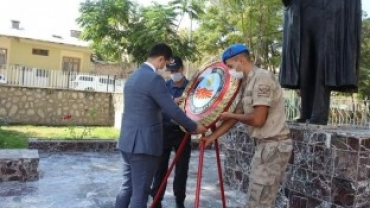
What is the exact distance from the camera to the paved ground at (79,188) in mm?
4199

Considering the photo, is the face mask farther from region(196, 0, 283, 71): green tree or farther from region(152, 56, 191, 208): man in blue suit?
region(196, 0, 283, 71): green tree

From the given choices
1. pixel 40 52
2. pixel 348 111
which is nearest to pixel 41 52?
pixel 40 52

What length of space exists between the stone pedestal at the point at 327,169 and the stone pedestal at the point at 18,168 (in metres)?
2.94

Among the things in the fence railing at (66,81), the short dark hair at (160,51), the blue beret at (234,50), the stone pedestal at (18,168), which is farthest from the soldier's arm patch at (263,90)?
the fence railing at (66,81)

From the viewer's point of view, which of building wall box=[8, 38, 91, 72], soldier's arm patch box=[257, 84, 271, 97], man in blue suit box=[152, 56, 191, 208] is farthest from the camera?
building wall box=[8, 38, 91, 72]

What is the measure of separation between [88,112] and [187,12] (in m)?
4.61

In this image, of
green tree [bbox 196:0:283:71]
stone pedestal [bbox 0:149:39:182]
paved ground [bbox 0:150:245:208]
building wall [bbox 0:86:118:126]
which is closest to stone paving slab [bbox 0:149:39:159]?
stone pedestal [bbox 0:149:39:182]

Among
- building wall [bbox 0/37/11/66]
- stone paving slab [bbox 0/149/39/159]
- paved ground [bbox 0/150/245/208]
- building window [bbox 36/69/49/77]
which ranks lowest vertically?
paved ground [bbox 0/150/245/208]

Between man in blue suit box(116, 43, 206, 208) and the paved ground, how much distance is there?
1.23 m

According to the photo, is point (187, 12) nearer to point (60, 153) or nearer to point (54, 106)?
point (54, 106)

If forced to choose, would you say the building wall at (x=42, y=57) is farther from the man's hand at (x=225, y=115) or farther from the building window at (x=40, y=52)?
the man's hand at (x=225, y=115)

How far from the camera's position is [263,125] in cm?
281

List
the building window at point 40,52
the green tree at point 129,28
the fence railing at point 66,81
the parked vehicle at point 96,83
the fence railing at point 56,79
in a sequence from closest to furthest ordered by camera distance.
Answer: the fence railing at point 66,81
the green tree at point 129,28
the fence railing at point 56,79
the parked vehicle at point 96,83
the building window at point 40,52

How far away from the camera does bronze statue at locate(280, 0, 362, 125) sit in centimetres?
375
